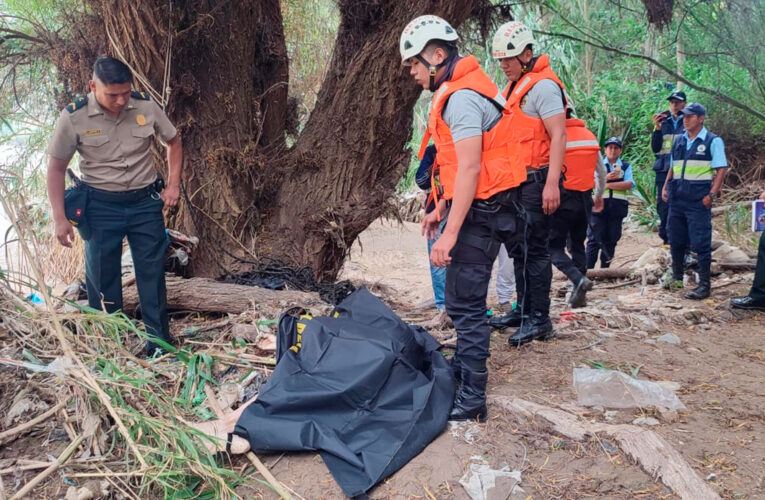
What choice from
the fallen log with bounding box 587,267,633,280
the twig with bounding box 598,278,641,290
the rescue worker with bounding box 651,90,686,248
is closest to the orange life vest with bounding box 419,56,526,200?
the twig with bounding box 598,278,641,290

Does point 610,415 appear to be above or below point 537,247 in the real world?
below

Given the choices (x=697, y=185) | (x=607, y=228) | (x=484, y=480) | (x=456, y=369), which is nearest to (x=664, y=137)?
(x=607, y=228)

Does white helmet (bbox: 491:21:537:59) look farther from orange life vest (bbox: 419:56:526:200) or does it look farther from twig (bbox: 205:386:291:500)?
twig (bbox: 205:386:291:500)

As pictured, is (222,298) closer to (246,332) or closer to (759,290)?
(246,332)

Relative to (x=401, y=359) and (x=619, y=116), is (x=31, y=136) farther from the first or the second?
(x=619, y=116)

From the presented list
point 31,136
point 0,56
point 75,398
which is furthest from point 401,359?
point 31,136

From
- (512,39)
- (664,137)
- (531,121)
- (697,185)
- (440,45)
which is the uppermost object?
(512,39)

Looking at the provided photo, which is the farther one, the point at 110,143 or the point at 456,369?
the point at 110,143

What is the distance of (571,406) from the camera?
306 cm

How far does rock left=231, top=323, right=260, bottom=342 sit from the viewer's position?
3.81m

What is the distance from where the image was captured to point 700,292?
545cm

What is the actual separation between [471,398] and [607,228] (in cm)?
496

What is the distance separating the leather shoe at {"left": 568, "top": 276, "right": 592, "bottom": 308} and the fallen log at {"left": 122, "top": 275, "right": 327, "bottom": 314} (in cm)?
215

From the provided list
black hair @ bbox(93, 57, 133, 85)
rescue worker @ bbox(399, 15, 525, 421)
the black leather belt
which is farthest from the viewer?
the black leather belt
